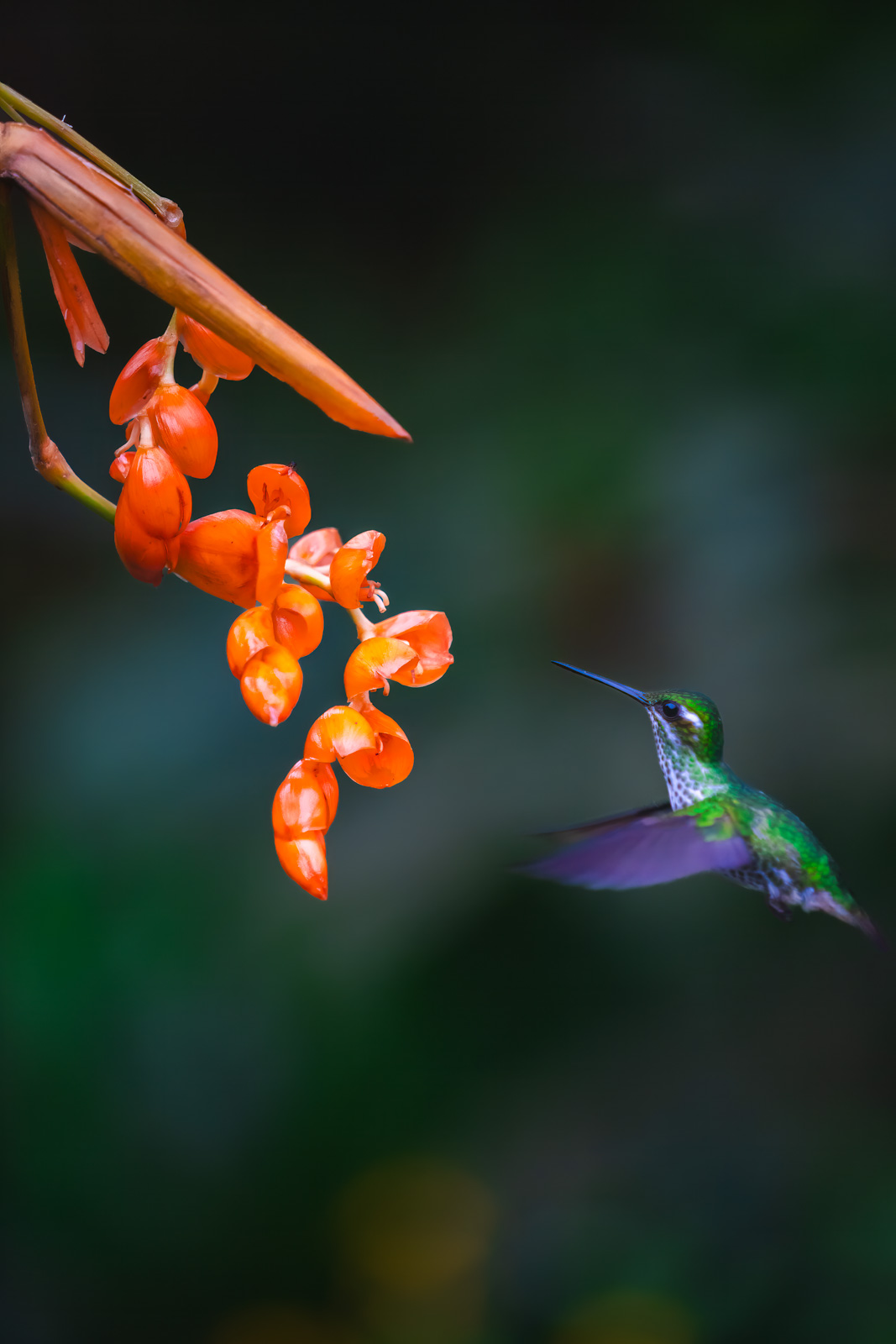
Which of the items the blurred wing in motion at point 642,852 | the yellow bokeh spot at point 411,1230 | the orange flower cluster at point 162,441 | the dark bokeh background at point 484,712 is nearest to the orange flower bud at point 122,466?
the orange flower cluster at point 162,441

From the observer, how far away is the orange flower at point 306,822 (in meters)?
0.72

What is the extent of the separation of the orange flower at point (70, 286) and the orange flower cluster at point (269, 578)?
0.03 meters

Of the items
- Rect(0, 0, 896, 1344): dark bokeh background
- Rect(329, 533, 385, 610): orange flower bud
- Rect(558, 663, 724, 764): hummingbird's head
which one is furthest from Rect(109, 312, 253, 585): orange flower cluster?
Rect(0, 0, 896, 1344): dark bokeh background

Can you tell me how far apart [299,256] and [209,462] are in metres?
2.07

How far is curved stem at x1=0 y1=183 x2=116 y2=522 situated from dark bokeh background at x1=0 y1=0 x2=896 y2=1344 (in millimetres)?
1406

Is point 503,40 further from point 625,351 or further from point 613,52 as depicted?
point 625,351

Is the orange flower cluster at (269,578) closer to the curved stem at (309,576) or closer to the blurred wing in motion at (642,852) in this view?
the curved stem at (309,576)

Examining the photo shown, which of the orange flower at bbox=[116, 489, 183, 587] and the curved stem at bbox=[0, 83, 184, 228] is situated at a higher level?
the curved stem at bbox=[0, 83, 184, 228]

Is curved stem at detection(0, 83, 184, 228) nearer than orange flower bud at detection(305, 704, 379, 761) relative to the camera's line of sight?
Yes

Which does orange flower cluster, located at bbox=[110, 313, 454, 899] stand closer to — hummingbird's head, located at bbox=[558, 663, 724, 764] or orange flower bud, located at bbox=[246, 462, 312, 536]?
orange flower bud, located at bbox=[246, 462, 312, 536]

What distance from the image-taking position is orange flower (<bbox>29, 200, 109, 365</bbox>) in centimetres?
67

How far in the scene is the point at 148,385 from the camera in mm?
764

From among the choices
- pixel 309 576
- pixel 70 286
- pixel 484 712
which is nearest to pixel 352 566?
pixel 309 576

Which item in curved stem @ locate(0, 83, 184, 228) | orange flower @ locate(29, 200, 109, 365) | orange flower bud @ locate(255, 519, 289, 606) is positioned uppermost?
curved stem @ locate(0, 83, 184, 228)
